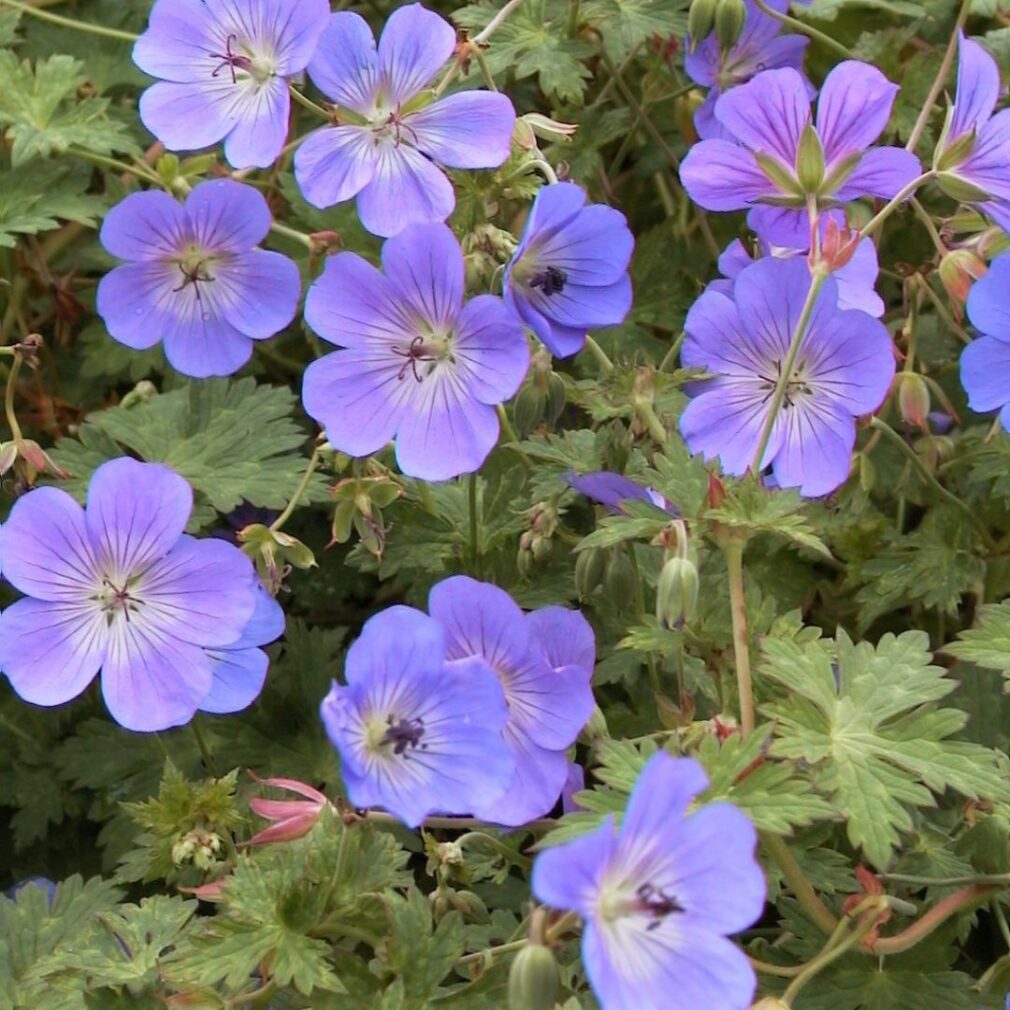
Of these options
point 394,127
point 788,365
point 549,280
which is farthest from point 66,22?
point 788,365

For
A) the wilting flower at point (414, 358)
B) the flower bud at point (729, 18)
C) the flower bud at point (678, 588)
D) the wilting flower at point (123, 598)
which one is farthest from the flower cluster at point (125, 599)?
the flower bud at point (729, 18)

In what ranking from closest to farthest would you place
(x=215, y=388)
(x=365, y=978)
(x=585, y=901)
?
(x=585, y=901) → (x=365, y=978) → (x=215, y=388)

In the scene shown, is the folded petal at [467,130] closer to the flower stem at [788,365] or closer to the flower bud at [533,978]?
the flower stem at [788,365]

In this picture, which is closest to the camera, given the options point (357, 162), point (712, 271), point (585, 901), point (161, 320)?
point (585, 901)

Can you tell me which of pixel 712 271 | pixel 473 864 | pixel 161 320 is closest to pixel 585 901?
pixel 473 864

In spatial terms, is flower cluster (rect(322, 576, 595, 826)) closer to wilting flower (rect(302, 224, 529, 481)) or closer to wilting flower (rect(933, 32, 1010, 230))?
wilting flower (rect(302, 224, 529, 481))

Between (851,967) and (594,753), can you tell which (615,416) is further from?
(851,967)

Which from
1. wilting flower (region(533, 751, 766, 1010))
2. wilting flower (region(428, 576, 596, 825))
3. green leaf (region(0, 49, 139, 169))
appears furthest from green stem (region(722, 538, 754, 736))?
green leaf (region(0, 49, 139, 169))
